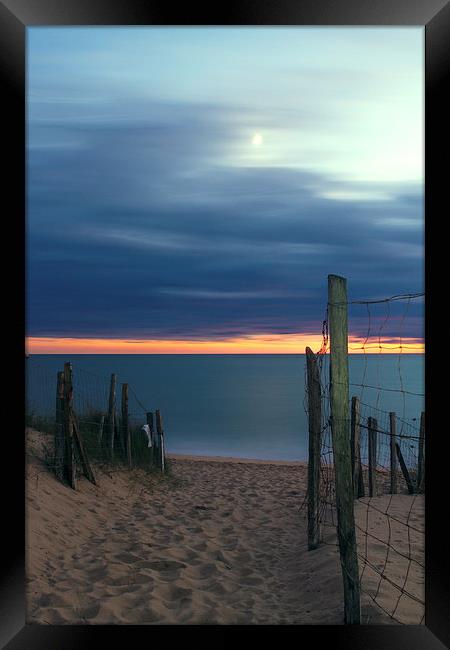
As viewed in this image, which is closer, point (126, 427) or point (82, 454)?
point (82, 454)

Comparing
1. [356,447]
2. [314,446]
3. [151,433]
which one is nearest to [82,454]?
[151,433]

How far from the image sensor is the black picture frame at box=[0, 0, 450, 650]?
2.77 m

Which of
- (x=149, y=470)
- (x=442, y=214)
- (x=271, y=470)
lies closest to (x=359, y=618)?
(x=442, y=214)

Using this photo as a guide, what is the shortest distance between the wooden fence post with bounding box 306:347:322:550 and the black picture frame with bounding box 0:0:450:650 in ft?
10.1

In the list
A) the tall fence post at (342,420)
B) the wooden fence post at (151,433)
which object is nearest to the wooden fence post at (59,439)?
the wooden fence post at (151,433)

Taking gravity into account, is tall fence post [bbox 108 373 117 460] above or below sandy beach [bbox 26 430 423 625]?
above

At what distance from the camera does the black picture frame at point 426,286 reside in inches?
109

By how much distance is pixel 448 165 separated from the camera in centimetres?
277

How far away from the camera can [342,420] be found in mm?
3809

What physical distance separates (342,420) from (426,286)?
1.26 m

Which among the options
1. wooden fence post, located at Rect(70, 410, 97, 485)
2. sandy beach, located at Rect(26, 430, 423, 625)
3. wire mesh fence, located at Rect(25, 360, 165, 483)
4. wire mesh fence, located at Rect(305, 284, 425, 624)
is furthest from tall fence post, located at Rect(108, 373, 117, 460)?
wire mesh fence, located at Rect(305, 284, 425, 624)

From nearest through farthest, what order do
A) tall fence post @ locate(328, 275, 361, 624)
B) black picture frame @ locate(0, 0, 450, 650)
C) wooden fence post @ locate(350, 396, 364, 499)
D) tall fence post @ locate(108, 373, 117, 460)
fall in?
black picture frame @ locate(0, 0, 450, 650) → tall fence post @ locate(328, 275, 361, 624) → wooden fence post @ locate(350, 396, 364, 499) → tall fence post @ locate(108, 373, 117, 460)

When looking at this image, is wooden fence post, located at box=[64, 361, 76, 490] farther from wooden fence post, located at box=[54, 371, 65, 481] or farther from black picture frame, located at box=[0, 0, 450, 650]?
black picture frame, located at box=[0, 0, 450, 650]

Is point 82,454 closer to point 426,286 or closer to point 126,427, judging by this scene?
point 126,427
